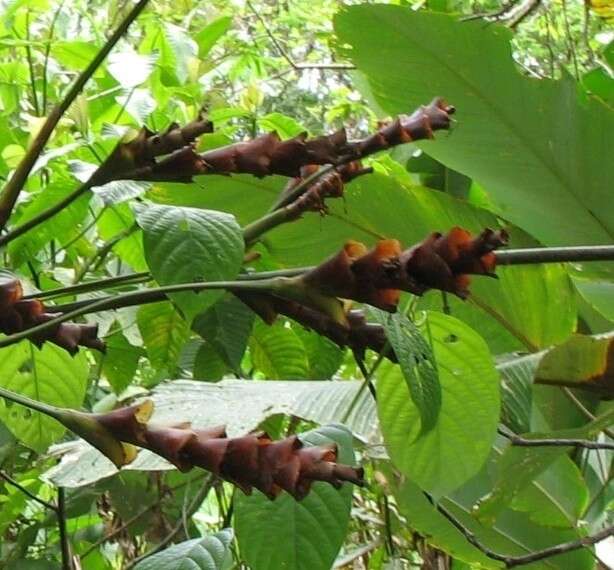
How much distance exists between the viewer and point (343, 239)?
0.71m

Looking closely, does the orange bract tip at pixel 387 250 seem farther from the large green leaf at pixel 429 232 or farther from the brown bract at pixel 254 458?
the large green leaf at pixel 429 232

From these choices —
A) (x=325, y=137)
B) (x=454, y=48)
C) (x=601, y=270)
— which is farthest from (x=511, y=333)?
(x=325, y=137)

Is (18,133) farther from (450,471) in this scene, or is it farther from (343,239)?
(450,471)

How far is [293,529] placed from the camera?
1.35ft

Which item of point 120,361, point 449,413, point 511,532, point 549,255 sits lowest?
point 511,532

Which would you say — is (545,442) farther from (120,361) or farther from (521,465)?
(120,361)

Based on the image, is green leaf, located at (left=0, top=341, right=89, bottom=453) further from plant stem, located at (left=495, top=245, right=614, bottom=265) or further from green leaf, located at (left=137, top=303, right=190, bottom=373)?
plant stem, located at (left=495, top=245, right=614, bottom=265)

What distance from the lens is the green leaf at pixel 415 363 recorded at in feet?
1.07

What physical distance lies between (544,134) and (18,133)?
519 millimetres

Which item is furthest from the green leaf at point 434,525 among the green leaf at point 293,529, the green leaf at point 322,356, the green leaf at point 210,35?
the green leaf at point 210,35

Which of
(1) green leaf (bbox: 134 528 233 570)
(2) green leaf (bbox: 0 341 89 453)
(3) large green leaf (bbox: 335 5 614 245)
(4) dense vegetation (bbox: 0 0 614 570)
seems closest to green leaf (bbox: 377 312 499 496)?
(4) dense vegetation (bbox: 0 0 614 570)

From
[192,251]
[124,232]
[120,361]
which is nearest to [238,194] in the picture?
[124,232]

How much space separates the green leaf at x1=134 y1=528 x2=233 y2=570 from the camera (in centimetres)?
44

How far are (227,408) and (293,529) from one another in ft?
0.33
